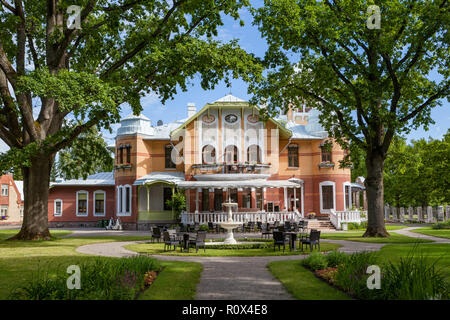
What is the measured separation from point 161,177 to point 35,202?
473 inches

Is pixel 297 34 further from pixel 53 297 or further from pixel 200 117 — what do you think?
pixel 53 297

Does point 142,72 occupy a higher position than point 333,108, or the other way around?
point 142,72

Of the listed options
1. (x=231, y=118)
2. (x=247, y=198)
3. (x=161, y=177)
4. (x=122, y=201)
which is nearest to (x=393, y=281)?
(x=247, y=198)

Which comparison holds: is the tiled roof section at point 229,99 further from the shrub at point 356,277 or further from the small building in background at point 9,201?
the small building in background at point 9,201

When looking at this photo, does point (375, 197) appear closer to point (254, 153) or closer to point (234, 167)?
point (234, 167)

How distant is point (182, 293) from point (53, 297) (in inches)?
88.2

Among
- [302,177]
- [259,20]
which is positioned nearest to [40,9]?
[259,20]

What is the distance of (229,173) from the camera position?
28422mm

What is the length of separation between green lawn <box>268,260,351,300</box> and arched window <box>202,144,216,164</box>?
19.0 m

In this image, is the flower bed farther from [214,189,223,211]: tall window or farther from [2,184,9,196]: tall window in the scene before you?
[2,184,9,196]: tall window

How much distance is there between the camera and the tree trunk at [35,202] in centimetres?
1870

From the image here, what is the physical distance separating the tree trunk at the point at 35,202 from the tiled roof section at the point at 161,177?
9728mm

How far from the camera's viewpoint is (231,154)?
29.8 m

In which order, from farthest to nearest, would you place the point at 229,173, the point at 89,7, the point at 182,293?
the point at 229,173
the point at 89,7
the point at 182,293
